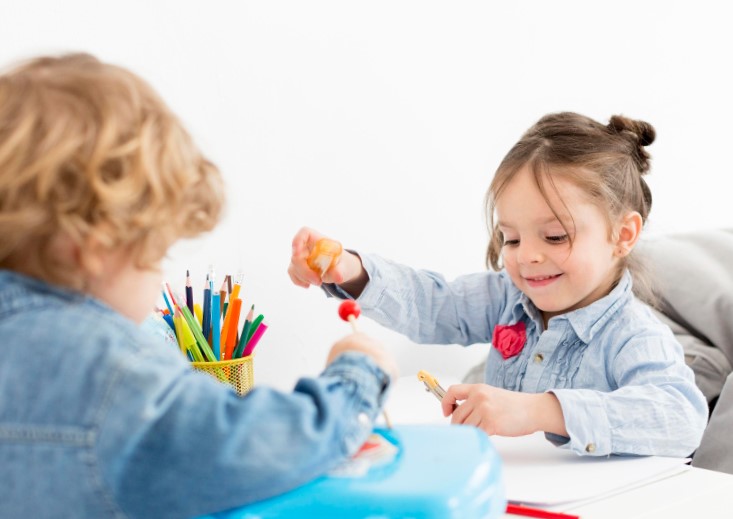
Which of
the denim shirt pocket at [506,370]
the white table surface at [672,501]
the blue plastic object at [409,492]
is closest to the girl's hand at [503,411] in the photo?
the white table surface at [672,501]

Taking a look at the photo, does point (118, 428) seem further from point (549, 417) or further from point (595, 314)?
point (595, 314)

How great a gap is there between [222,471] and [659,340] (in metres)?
0.62

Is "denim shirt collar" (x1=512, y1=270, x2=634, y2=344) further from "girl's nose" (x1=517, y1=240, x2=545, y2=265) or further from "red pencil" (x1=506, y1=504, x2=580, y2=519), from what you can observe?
"red pencil" (x1=506, y1=504, x2=580, y2=519)

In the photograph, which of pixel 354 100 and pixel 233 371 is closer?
pixel 233 371

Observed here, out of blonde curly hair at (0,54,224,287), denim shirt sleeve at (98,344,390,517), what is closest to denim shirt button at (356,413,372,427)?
denim shirt sleeve at (98,344,390,517)

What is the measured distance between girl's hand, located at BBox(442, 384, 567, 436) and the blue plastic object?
0.31 meters

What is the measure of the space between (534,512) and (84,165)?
437mm

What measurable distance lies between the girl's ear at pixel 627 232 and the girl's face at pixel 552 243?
0.01 meters

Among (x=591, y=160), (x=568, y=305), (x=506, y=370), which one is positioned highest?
(x=591, y=160)

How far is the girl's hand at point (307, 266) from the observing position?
1.00 meters

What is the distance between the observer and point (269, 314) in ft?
3.81

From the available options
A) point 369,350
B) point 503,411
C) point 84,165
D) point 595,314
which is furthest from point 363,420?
point 595,314

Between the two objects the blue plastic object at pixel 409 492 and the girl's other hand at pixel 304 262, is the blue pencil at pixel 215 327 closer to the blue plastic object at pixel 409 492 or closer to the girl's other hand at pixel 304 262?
the girl's other hand at pixel 304 262

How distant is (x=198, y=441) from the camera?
473 millimetres
